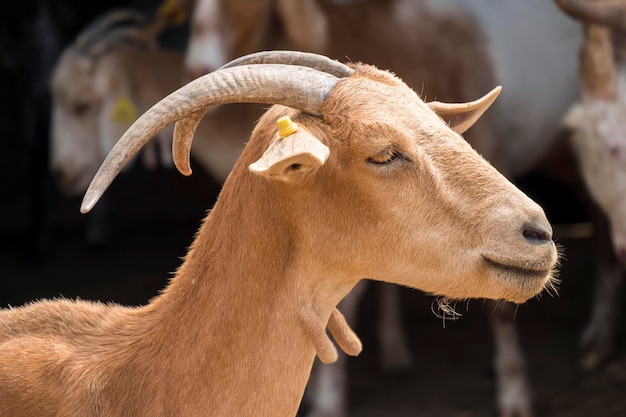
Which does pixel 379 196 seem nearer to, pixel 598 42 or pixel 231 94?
pixel 231 94

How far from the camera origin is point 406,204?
2.79 metres

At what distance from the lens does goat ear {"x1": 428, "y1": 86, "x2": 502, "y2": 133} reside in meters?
3.21

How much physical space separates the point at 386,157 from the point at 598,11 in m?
Result: 3.28

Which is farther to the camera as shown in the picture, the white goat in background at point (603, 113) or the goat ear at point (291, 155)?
the white goat in background at point (603, 113)

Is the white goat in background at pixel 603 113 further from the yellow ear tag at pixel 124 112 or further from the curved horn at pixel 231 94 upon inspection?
the curved horn at pixel 231 94

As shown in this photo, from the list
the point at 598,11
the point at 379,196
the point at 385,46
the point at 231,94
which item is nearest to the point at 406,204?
the point at 379,196

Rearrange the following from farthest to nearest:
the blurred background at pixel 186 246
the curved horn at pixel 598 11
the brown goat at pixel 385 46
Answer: the blurred background at pixel 186 246 < the brown goat at pixel 385 46 < the curved horn at pixel 598 11

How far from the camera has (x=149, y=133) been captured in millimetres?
2721

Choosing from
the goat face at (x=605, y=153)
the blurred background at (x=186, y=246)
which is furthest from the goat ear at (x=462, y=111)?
the goat face at (x=605, y=153)

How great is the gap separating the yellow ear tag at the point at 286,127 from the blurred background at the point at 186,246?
3.18 metres

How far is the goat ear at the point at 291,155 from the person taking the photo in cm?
254

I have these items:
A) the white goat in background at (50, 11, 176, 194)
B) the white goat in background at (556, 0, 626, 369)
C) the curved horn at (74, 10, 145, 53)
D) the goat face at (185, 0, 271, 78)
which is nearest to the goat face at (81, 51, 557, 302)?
the white goat in background at (556, 0, 626, 369)

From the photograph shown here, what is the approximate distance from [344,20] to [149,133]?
12.7ft

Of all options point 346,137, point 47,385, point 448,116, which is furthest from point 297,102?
point 47,385
